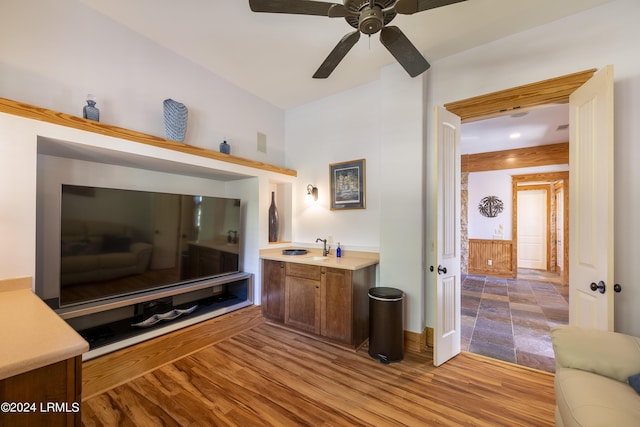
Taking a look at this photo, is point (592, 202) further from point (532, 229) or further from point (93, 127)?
point (532, 229)

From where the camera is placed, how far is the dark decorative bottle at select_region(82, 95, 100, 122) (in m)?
1.94

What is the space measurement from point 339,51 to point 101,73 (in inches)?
82.5

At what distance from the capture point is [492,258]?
587cm

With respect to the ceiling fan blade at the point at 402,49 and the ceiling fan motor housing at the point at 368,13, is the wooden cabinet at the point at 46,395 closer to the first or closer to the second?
the ceiling fan motor housing at the point at 368,13

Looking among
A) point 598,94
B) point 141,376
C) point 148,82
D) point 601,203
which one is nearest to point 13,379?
point 141,376

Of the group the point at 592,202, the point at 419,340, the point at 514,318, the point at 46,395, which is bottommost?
the point at 514,318

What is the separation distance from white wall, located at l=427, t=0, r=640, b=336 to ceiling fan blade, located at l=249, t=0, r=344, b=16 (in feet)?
6.08

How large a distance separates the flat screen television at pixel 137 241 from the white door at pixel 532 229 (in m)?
7.60

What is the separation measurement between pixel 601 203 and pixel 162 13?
12.1ft

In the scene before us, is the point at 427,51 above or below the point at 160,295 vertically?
above

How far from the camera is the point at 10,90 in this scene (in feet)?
5.68

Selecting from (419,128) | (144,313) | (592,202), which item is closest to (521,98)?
(419,128)

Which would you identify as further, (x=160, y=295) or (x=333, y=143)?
(x=333, y=143)

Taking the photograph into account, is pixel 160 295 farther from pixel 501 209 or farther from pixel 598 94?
pixel 501 209
